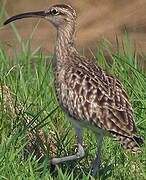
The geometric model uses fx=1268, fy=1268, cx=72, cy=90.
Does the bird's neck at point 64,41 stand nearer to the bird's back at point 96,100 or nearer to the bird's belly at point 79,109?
the bird's back at point 96,100

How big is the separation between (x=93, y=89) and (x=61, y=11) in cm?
100

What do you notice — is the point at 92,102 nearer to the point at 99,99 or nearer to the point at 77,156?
the point at 99,99

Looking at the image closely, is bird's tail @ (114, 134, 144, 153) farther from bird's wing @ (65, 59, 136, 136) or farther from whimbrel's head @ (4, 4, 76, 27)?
whimbrel's head @ (4, 4, 76, 27)

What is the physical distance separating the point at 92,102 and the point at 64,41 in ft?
3.08

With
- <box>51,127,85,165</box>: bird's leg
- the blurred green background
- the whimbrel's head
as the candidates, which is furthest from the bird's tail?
the blurred green background

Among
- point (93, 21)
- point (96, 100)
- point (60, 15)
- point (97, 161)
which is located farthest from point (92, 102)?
point (93, 21)

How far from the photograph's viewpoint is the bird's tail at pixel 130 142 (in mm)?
10562

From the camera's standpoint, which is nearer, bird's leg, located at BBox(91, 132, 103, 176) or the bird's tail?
the bird's tail

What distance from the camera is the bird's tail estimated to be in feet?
34.7

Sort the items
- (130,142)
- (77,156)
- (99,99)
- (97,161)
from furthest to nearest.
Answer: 1. (77,156)
2. (97,161)
3. (99,99)
4. (130,142)

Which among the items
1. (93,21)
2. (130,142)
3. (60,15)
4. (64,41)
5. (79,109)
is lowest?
(130,142)

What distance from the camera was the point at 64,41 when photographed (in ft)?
38.1

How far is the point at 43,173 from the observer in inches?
417

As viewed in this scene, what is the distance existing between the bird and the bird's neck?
13 millimetres
